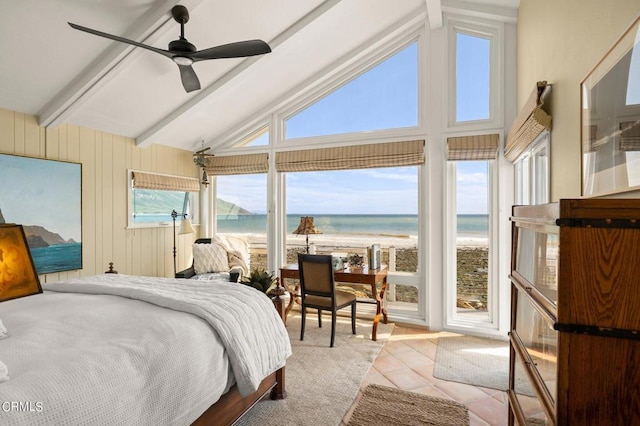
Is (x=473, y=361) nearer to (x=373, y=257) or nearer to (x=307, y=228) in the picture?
(x=373, y=257)

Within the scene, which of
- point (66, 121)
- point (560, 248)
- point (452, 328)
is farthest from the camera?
point (452, 328)

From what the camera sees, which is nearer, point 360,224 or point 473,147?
point 473,147

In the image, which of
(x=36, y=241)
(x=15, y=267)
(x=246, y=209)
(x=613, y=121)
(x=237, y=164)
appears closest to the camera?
(x=613, y=121)

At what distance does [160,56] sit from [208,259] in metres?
2.41

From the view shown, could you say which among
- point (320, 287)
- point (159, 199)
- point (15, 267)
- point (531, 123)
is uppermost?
point (531, 123)

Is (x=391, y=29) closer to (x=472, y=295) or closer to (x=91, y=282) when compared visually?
(x=472, y=295)

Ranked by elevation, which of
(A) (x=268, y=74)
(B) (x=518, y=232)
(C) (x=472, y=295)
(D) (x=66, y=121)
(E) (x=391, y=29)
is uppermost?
(E) (x=391, y=29)

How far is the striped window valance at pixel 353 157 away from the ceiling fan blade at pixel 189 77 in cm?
192

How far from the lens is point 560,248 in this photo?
0.90 metres

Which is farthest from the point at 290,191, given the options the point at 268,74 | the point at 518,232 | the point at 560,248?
the point at 560,248

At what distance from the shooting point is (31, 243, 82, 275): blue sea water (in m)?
3.27

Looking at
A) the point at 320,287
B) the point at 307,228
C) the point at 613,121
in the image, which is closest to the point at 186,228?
the point at 307,228

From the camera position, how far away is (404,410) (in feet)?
7.67

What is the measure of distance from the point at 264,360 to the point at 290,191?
3.08 m
